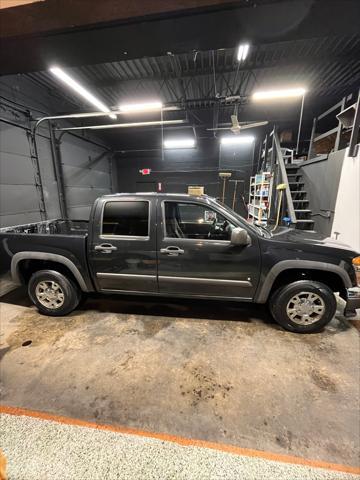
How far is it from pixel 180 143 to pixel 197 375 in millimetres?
10493

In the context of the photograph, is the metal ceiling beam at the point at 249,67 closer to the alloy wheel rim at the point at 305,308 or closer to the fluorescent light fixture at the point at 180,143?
Answer: the fluorescent light fixture at the point at 180,143

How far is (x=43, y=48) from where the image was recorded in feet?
4.64

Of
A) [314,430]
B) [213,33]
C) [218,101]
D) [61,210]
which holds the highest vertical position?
[218,101]

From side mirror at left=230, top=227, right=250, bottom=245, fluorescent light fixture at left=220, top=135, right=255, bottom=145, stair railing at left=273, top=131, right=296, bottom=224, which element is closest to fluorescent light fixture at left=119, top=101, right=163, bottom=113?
stair railing at left=273, top=131, right=296, bottom=224

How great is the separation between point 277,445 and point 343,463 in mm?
392

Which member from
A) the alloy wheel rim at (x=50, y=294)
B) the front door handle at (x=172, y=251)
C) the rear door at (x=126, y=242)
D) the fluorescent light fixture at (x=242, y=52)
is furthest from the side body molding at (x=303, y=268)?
the fluorescent light fixture at (x=242, y=52)

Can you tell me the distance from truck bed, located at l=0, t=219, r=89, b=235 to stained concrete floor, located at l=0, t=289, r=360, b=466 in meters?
1.21

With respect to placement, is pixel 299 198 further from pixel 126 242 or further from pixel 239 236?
pixel 126 242

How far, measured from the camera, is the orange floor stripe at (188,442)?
1.28 metres

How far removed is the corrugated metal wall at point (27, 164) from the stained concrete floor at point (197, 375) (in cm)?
415

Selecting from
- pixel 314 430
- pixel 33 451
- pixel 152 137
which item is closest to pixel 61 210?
pixel 152 137

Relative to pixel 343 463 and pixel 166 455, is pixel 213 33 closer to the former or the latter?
pixel 166 455

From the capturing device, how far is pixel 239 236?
86.4 inches

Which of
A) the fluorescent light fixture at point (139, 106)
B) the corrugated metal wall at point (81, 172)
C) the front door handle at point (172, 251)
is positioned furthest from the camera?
the corrugated metal wall at point (81, 172)
